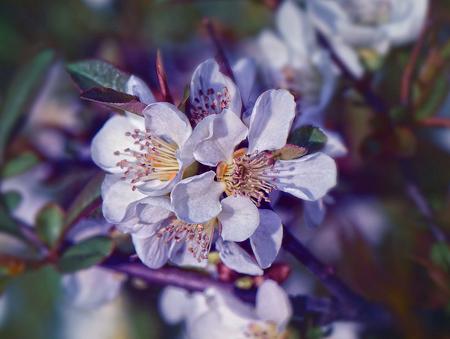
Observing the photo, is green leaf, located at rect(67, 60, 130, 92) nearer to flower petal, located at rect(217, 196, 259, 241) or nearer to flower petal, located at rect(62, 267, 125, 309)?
flower petal, located at rect(217, 196, 259, 241)

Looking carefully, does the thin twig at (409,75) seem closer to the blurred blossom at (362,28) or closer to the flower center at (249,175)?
the blurred blossom at (362,28)

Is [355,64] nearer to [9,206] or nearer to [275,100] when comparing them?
[275,100]

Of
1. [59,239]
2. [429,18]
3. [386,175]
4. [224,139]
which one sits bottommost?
[386,175]

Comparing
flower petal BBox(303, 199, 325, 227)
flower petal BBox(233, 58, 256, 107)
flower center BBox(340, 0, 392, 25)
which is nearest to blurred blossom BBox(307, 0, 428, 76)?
flower center BBox(340, 0, 392, 25)

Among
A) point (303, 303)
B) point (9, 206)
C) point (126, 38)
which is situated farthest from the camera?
point (126, 38)

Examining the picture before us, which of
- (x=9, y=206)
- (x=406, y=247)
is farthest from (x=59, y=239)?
(x=406, y=247)

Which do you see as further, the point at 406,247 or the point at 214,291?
the point at 406,247

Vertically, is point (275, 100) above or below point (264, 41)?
above
